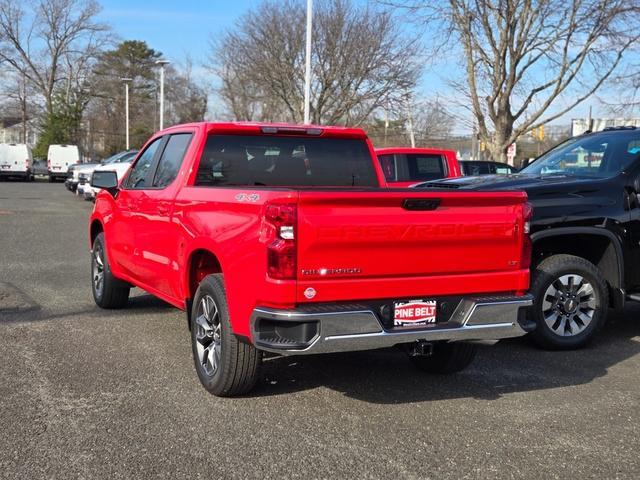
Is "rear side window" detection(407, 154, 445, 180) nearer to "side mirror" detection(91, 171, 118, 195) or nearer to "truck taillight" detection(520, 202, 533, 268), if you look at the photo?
"side mirror" detection(91, 171, 118, 195)

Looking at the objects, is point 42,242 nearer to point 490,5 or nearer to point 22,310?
point 22,310

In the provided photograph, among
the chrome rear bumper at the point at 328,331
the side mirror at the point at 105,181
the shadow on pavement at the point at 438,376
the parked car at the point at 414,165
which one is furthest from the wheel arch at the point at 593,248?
the parked car at the point at 414,165

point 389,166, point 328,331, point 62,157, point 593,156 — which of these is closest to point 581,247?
point 593,156

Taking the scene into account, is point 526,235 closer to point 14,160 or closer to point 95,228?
point 95,228

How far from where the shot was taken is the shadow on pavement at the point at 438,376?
4.96 meters

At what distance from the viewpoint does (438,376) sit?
17.6 ft

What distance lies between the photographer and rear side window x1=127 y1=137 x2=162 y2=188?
6371 mm

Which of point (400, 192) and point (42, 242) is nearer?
point (400, 192)

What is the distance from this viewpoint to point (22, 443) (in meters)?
3.90

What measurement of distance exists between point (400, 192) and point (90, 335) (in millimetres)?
3440

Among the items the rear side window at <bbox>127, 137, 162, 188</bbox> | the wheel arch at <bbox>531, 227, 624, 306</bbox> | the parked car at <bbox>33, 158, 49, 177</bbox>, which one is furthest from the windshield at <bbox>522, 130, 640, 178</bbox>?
the parked car at <bbox>33, 158, 49, 177</bbox>

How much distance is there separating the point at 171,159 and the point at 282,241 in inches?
93.9

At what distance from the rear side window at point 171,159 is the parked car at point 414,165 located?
6.04 meters

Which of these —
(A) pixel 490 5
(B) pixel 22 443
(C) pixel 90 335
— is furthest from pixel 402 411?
(A) pixel 490 5
